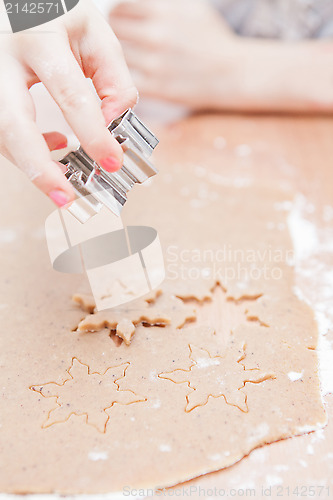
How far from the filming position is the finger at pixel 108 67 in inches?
27.8

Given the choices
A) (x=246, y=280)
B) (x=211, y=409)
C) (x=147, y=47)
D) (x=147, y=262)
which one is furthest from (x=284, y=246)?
(x=147, y=47)

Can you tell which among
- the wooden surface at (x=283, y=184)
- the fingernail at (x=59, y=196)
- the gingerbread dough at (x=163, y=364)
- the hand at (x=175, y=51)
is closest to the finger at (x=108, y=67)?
the fingernail at (x=59, y=196)

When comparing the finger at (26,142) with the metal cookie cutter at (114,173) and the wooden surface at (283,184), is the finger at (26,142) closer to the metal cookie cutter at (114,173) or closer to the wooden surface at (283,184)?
the metal cookie cutter at (114,173)

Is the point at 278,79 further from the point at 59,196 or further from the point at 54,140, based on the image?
the point at 59,196

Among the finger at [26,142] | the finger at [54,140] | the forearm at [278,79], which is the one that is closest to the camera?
the finger at [26,142]

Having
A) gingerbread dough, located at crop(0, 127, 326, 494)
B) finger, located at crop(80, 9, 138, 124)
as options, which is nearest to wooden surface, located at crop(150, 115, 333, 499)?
gingerbread dough, located at crop(0, 127, 326, 494)

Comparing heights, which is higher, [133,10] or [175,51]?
[133,10]

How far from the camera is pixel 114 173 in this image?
26.7 inches

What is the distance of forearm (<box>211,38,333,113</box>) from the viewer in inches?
54.7

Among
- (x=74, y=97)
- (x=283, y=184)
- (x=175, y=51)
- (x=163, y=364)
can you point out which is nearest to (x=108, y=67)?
(x=74, y=97)

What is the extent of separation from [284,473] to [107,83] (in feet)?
1.90

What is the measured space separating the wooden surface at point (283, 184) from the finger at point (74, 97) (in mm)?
430

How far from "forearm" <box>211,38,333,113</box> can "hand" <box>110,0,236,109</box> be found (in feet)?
0.07

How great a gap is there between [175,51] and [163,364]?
1.03 meters
